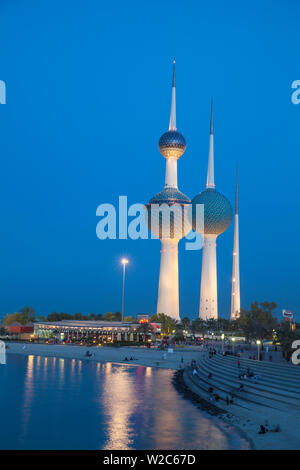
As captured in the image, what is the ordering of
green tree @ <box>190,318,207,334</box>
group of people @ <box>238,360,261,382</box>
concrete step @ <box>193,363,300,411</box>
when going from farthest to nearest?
green tree @ <box>190,318,207,334</box>
group of people @ <box>238,360,261,382</box>
concrete step @ <box>193,363,300,411</box>

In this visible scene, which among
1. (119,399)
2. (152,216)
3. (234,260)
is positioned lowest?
(119,399)

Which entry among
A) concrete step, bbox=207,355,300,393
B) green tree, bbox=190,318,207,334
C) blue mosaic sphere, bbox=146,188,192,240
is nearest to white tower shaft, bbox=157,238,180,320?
blue mosaic sphere, bbox=146,188,192,240

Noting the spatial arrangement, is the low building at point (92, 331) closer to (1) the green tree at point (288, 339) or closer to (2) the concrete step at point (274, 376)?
(2) the concrete step at point (274, 376)

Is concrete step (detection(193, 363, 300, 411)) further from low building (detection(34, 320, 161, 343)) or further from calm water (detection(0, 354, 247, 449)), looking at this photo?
low building (detection(34, 320, 161, 343))

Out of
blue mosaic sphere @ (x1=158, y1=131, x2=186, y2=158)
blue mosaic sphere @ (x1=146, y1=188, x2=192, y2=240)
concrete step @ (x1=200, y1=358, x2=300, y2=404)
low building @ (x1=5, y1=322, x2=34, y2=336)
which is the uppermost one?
blue mosaic sphere @ (x1=158, y1=131, x2=186, y2=158)

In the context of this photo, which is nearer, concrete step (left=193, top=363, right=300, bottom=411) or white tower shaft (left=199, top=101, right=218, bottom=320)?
concrete step (left=193, top=363, right=300, bottom=411)

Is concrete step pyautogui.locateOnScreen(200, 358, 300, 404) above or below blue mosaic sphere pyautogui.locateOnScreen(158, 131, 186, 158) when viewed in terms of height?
below

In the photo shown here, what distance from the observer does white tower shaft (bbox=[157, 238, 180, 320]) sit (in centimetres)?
17025

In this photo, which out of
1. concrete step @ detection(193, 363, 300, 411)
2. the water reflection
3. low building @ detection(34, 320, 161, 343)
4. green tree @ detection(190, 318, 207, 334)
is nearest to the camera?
the water reflection
